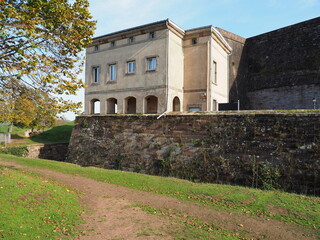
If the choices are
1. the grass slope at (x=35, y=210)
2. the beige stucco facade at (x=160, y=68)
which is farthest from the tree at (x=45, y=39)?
the beige stucco facade at (x=160, y=68)

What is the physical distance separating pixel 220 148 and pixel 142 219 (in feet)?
22.0

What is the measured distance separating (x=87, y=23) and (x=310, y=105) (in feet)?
72.2

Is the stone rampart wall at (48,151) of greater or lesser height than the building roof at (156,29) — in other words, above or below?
below

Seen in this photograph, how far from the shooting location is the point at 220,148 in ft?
40.9

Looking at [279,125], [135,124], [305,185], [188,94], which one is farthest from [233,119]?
[188,94]

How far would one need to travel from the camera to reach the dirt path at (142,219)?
19.8ft

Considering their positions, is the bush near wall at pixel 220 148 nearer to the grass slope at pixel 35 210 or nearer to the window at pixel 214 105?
the grass slope at pixel 35 210

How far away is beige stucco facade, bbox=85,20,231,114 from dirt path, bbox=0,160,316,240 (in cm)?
1007

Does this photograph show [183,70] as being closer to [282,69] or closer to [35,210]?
[282,69]

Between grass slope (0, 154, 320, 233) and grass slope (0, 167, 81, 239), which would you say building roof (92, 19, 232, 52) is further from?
grass slope (0, 167, 81, 239)

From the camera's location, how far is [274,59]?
88.6 feet

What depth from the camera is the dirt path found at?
19.8ft

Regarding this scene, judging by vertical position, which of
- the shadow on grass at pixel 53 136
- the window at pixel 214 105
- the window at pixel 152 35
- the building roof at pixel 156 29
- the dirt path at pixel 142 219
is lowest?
the dirt path at pixel 142 219

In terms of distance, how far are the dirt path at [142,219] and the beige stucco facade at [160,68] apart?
10.1 m
